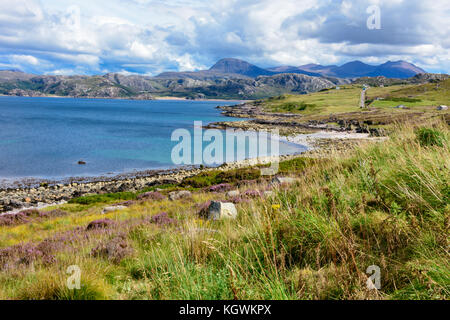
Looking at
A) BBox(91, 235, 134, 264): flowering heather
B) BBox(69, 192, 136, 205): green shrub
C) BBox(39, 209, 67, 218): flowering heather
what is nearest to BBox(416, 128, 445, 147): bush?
BBox(91, 235, 134, 264): flowering heather

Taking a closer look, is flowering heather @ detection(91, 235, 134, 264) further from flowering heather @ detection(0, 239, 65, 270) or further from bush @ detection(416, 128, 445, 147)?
bush @ detection(416, 128, 445, 147)

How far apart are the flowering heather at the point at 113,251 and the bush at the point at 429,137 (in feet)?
30.5

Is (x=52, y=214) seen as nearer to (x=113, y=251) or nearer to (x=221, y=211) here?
(x=221, y=211)

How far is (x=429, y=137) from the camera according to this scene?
30.2ft

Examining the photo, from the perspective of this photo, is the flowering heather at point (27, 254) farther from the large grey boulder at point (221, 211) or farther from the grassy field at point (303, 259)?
the large grey boulder at point (221, 211)

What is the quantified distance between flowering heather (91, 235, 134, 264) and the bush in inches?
366

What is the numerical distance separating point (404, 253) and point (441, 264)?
25.6 inches

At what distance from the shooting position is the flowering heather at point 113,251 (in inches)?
229

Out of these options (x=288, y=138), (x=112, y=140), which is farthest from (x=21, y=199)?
(x=288, y=138)

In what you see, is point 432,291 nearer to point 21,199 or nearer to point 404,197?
point 404,197

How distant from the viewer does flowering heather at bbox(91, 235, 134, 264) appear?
19.1 ft

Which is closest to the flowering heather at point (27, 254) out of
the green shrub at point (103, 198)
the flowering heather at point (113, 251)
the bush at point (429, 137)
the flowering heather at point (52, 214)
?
the flowering heather at point (113, 251)

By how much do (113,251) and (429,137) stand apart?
10.2 meters
